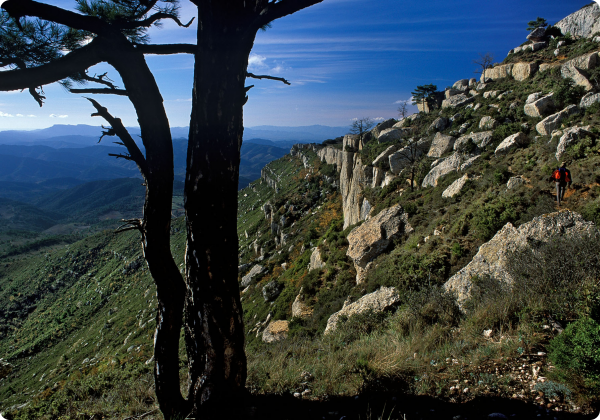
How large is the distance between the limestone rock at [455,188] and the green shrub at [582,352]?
42.7 feet

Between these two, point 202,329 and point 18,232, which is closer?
point 202,329

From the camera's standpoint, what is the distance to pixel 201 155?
103 inches

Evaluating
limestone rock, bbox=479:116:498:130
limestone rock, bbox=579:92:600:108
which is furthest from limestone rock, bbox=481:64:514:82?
limestone rock, bbox=579:92:600:108

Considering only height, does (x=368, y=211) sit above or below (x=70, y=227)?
above

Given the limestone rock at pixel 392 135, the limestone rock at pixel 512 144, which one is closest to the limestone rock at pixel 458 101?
the limestone rock at pixel 392 135

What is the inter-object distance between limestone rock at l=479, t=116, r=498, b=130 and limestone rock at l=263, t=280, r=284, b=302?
67.7 feet

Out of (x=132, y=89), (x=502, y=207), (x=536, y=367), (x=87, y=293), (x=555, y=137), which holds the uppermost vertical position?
(x=555, y=137)

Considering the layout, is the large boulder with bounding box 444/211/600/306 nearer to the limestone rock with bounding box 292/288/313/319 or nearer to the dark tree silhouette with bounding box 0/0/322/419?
the dark tree silhouette with bounding box 0/0/322/419

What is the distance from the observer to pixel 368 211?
68.3 ft

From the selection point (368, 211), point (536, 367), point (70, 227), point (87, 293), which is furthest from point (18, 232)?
point (536, 367)

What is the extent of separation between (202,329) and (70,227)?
813 ft

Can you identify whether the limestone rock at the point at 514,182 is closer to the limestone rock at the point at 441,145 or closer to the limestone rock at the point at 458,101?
the limestone rock at the point at 441,145

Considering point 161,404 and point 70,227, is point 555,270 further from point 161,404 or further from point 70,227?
point 70,227

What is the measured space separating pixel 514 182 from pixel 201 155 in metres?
13.1
